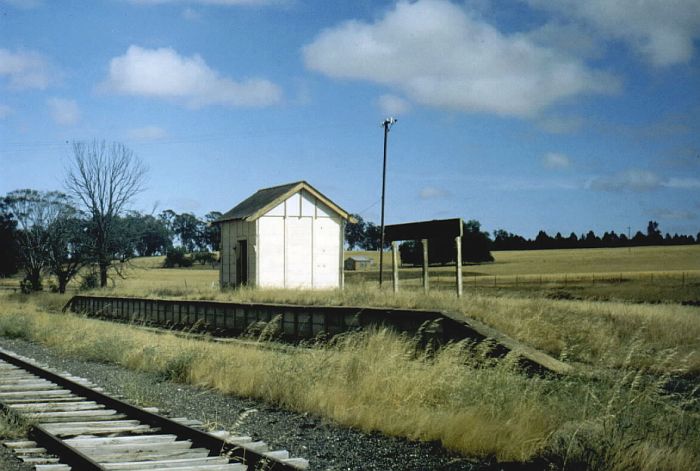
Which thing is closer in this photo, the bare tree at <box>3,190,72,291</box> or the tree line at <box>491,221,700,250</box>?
the bare tree at <box>3,190,72,291</box>

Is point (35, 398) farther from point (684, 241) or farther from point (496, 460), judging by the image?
point (684, 241)

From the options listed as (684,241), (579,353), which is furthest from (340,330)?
(684,241)

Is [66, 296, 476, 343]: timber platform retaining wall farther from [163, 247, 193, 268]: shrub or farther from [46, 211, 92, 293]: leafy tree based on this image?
[163, 247, 193, 268]: shrub

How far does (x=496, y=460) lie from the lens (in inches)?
251

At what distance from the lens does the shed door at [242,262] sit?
29.5 m

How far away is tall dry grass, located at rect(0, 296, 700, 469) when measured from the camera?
6098mm

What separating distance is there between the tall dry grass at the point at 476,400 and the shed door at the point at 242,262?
15.6m

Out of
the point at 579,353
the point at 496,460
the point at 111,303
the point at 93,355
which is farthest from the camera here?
the point at 111,303

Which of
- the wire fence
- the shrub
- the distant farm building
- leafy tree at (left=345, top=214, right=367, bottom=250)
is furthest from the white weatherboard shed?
leafy tree at (left=345, top=214, right=367, bottom=250)

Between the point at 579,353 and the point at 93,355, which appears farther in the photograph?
the point at 93,355

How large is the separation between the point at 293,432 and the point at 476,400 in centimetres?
215

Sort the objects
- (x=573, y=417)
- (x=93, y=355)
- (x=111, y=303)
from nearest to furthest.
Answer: (x=573, y=417) < (x=93, y=355) < (x=111, y=303)

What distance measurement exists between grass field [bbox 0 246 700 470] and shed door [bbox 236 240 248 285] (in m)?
8.84

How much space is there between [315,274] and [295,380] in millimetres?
19374
